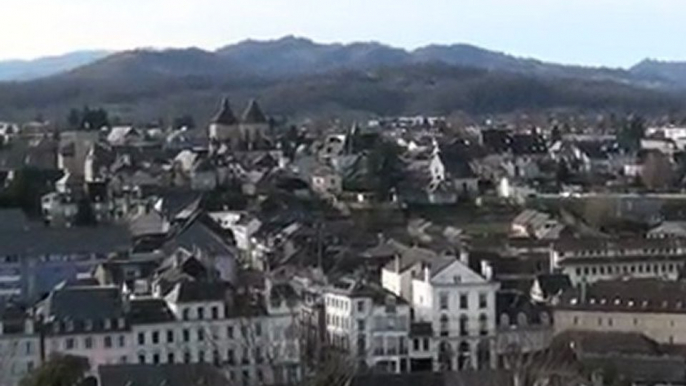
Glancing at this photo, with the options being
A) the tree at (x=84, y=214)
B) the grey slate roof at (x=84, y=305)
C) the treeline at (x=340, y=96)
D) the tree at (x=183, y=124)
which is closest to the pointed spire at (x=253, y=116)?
the tree at (x=183, y=124)

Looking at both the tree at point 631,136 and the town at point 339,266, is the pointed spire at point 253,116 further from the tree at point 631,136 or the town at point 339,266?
the tree at point 631,136

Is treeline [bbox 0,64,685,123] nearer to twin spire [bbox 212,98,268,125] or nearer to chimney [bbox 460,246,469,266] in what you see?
twin spire [bbox 212,98,268,125]

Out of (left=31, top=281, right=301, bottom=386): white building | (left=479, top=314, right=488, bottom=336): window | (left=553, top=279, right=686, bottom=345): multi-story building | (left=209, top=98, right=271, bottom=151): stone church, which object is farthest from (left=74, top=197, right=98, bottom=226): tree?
(left=209, top=98, right=271, bottom=151): stone church

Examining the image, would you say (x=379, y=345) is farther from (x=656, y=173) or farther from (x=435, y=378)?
(x=656, y=173)

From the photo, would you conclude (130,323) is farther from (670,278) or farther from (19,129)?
(19,129)

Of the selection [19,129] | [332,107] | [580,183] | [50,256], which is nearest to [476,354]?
[50,256]

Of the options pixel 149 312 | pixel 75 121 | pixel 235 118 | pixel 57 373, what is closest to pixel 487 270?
pixel 149 312

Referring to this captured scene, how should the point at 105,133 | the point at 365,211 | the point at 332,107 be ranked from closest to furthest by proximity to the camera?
1. the point at 365,211
2. the point at 105,133
3. the point at 332,107
